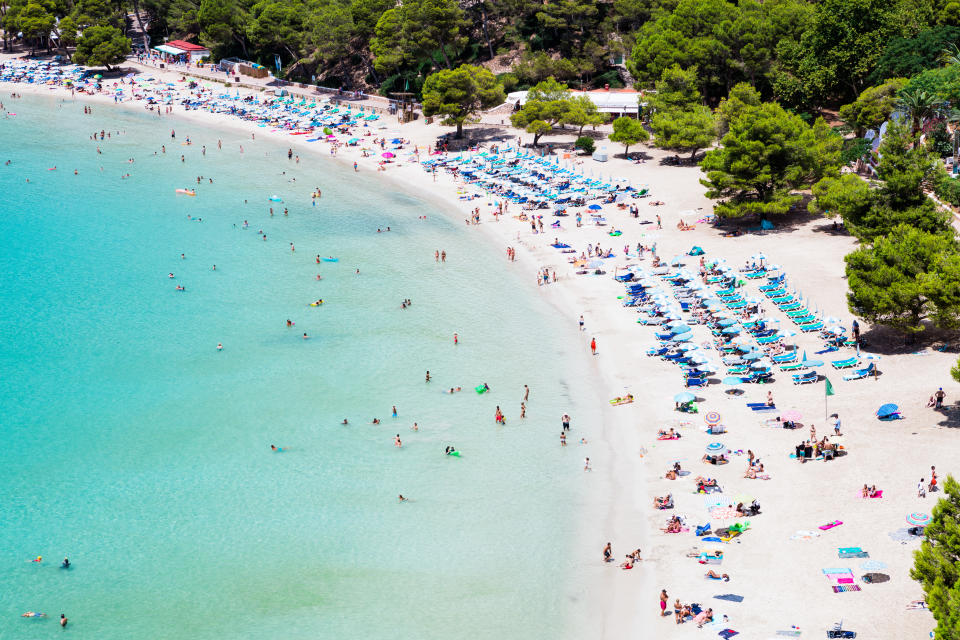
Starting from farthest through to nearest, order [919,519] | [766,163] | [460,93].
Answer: [460,93], [766,163], [919,519]

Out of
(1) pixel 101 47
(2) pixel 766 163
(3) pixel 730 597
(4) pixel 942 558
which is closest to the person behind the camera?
(4) pixel 942 558

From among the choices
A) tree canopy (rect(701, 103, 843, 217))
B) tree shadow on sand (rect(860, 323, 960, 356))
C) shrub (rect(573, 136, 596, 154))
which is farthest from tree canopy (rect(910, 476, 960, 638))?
shrub (rect(573, 136, 596, 154))

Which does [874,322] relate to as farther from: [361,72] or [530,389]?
[361,72]

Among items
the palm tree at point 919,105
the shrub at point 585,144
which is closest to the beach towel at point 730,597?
the palm tree at point 919,105

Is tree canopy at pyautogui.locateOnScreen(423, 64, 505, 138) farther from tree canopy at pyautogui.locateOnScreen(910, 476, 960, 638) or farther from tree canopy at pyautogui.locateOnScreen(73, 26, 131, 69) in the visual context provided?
tree canopy at pyautogui.locateOnScreen(910, 476, 960, 638)

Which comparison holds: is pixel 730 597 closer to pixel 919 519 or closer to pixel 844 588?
pixel 844 588

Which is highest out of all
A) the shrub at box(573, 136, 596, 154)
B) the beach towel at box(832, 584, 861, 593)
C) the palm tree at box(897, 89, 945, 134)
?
the palm tree at box(897, 89, 945, 134)

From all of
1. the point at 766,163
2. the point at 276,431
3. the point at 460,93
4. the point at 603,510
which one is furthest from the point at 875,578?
the point at 460,93
